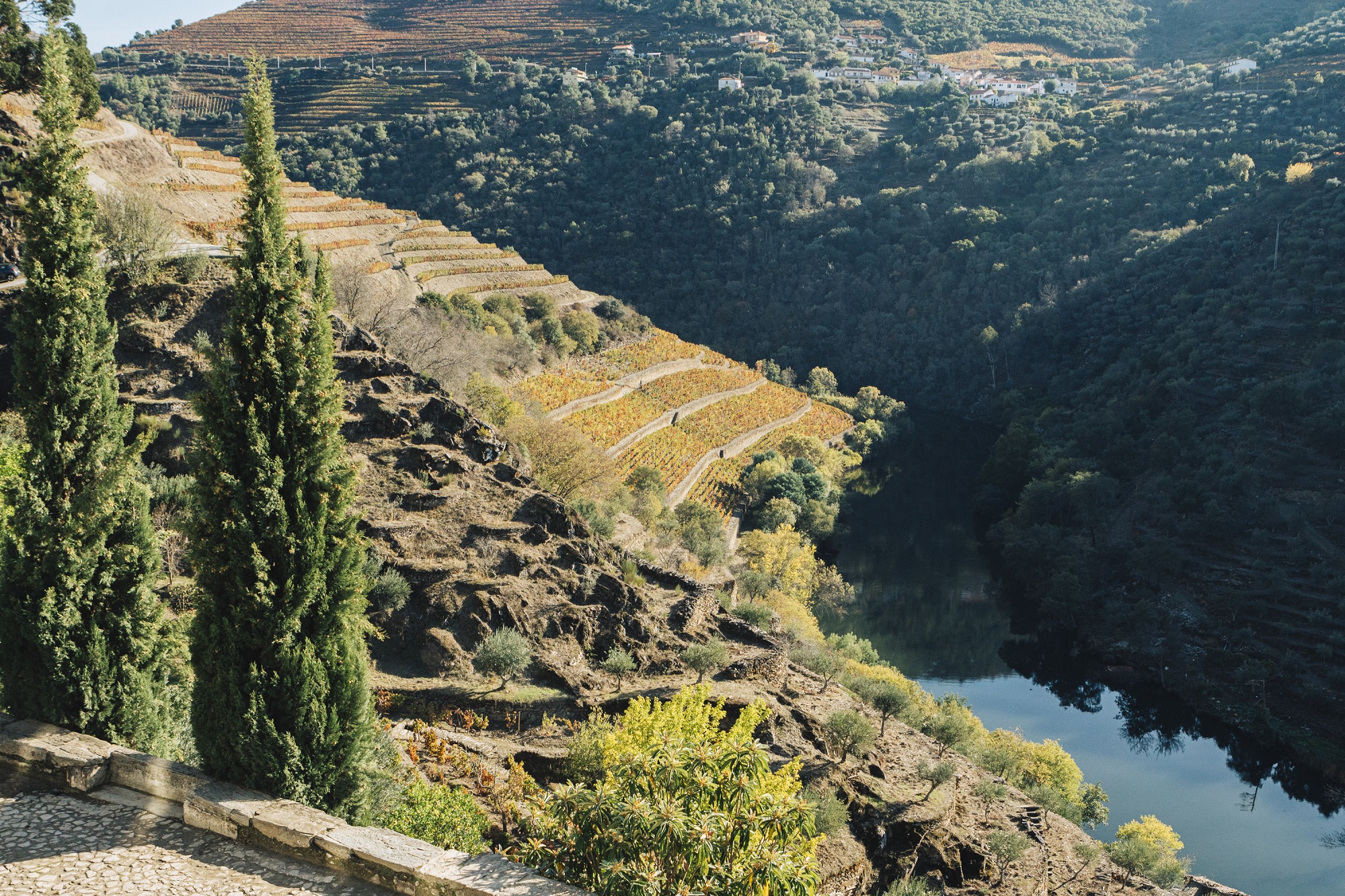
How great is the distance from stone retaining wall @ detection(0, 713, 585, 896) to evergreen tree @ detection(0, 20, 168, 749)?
57cm

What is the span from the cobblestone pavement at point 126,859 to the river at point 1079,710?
89.9 ft

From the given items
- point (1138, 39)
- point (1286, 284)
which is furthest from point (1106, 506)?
point (1138, 39)

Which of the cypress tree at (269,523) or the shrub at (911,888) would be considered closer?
the cypress tree at (269,523)

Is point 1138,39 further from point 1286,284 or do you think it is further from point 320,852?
point 320,852

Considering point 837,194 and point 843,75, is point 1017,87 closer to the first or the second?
point 843,75

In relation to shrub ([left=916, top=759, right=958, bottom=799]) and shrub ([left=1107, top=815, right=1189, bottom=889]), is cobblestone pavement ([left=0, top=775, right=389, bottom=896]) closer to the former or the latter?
shrub ([left=916, top=759, right=958, bottom=799])

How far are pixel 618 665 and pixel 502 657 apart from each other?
2.84 meters

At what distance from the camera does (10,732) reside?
370 inches

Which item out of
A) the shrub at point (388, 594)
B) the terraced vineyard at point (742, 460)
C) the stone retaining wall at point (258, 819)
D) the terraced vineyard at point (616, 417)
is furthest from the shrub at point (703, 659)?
the terraced vineyard at point (742, 460)

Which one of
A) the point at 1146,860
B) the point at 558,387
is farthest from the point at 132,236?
the point at 1146,860

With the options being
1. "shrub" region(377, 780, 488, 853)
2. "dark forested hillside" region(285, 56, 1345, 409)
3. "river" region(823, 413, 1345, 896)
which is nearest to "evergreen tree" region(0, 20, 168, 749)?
"shrub" region(377, 780, 488, 853)

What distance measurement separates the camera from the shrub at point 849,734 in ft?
64.2

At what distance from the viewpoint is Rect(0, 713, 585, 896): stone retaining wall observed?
24.7 feet

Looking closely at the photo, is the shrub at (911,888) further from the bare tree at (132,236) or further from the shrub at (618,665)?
the bare tree at (132,236)
